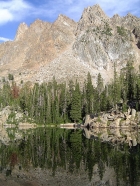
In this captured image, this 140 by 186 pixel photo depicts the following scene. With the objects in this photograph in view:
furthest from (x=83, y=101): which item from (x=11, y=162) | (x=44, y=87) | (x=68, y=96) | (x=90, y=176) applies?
(x=90, y=176)

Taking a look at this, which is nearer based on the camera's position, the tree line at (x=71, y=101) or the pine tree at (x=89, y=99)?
the tree line at (x=71, y=101)

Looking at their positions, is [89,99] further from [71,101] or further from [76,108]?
[76,108]

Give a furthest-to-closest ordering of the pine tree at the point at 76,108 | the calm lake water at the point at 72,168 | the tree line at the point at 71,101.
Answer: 1. the pine tree at the point at 76,108
2. the tree line at the point at 71,101
3. the calm lake water at the point at 72,168

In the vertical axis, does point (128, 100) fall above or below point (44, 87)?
below

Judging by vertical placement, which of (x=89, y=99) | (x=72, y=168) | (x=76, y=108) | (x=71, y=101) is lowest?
(x=72, y=168)

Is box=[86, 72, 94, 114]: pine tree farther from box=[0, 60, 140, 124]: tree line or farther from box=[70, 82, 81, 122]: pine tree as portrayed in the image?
box=[70, 82, 81, 122]: pine tree

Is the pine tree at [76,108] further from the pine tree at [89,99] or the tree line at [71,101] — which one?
the pine tree at [89,99]

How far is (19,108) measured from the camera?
5281 inches

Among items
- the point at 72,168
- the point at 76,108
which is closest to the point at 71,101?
the point at 76,108

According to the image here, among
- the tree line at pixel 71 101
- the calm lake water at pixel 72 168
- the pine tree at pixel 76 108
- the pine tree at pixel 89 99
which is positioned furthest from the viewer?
the pine tree at pixel 89 99

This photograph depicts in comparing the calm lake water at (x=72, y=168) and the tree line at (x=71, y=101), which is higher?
the tree line at (x=71, y=101)

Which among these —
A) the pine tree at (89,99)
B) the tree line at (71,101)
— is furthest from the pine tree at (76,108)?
the pine tree at (89,99)

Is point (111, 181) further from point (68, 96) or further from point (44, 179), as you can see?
point (68, 96)

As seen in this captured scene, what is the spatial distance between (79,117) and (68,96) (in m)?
17.4
